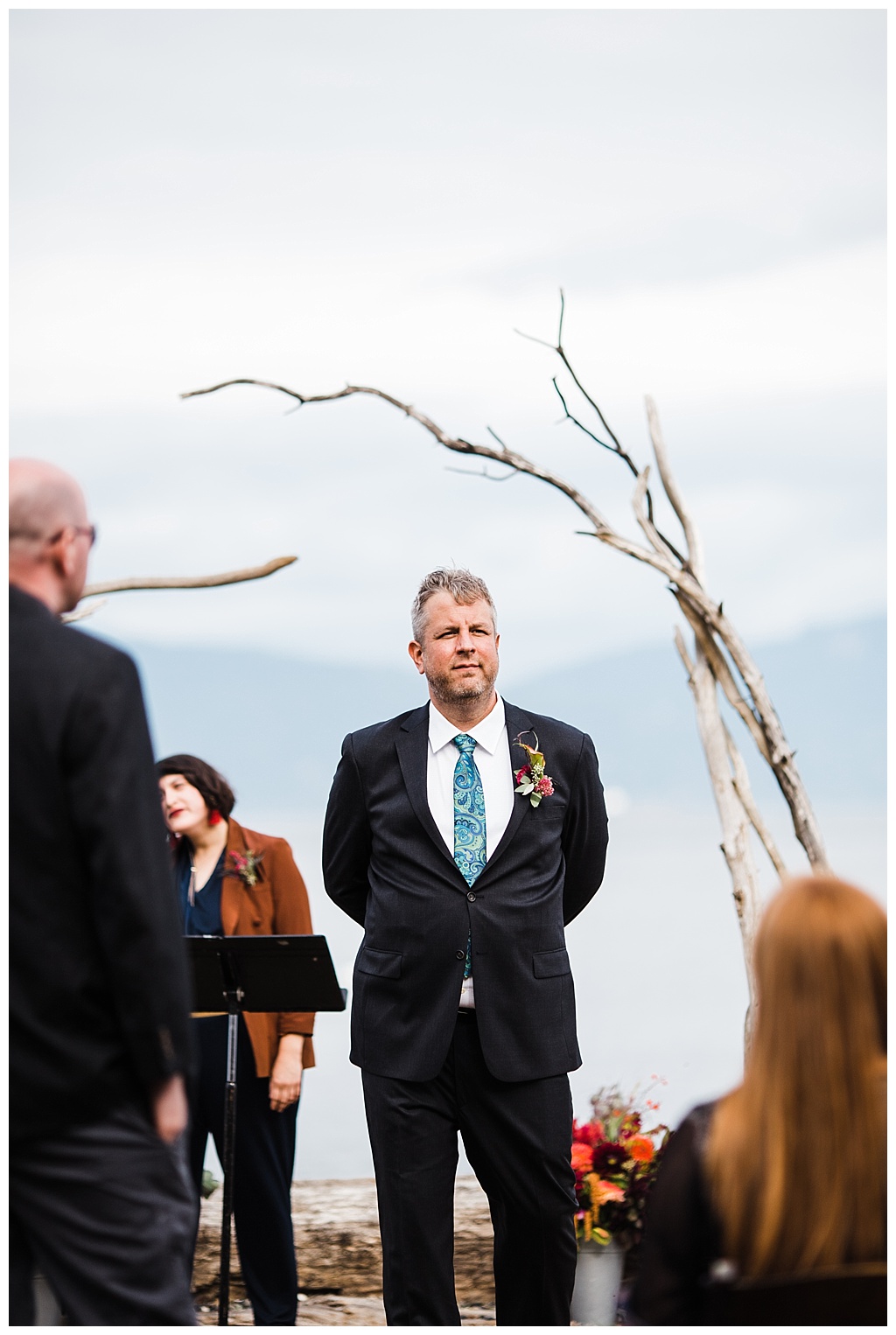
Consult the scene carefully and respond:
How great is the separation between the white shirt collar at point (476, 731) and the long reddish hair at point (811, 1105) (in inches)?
74.7

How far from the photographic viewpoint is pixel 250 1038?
12.9 feet

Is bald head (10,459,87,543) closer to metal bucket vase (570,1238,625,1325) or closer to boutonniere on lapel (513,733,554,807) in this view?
boutonniere on lapel (513,733,554,807)

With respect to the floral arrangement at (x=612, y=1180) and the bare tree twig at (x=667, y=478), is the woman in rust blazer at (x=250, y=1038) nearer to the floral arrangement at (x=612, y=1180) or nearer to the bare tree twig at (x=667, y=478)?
the floral arrangement at (x=612, y=1180)

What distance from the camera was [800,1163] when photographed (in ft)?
5.09

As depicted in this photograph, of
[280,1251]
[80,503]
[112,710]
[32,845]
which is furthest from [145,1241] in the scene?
[280,1251]

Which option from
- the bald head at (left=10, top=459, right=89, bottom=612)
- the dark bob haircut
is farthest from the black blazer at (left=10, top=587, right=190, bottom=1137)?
the dark bob haircut

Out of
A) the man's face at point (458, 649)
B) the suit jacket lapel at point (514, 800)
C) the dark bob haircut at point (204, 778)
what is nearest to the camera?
the suit jacket lapel at point (514, 800)

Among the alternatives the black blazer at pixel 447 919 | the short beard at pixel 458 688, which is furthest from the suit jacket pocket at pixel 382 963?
the short beard at pixel 458 688

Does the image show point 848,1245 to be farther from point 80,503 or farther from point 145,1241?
point 80,503

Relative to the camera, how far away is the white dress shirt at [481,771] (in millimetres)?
3412

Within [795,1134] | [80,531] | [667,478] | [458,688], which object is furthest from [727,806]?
[795,1134]

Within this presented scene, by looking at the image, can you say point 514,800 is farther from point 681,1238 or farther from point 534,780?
point 681,1238

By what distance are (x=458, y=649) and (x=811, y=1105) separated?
199 cm

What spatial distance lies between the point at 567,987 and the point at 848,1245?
1.86 meters
